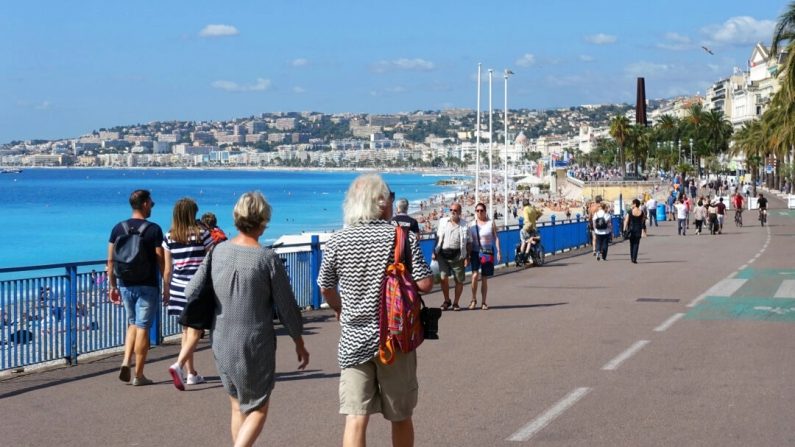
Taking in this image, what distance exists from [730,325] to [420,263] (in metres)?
9.40

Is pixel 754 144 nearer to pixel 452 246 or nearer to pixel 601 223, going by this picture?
pixel 601 223

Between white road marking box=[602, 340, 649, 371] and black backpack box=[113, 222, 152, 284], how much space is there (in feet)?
13.8

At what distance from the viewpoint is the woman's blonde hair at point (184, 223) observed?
10.2 meters

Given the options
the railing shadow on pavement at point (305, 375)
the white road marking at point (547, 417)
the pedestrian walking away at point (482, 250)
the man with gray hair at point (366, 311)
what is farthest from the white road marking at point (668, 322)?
the man with gray hair at point (366, 311)

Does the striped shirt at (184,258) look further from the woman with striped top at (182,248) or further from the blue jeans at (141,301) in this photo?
the blue jeans at (141,301)

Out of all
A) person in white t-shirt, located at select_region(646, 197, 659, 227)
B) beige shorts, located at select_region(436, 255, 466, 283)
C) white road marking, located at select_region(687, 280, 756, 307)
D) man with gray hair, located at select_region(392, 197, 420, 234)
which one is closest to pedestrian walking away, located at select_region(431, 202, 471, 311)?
beige shorts, located at select_region(436, 255, 466, 283)

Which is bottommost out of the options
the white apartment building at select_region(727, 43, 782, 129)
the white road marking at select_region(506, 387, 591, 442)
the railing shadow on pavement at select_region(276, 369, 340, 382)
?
the railing shadow on pavement at select_region(276, 369, 340, 382)

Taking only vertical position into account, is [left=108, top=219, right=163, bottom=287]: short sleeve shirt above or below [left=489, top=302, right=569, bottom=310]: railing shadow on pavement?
above

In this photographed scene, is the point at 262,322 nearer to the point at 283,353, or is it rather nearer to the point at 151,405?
the point at 151,405

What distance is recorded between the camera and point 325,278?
20.7ft

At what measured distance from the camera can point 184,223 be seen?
10258mm

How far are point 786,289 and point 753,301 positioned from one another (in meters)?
2.62

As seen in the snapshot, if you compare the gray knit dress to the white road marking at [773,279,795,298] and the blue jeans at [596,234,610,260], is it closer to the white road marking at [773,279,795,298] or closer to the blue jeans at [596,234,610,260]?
the white road marking at [773,279,795,298]

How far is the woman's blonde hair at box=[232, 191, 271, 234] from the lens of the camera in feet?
20.9
